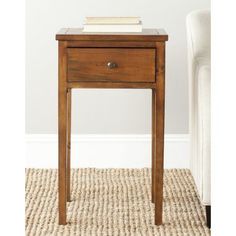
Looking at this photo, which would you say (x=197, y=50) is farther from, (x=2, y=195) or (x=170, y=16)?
(x=2, y=195)

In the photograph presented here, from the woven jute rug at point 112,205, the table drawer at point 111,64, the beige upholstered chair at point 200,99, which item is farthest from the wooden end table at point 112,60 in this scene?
the woven jute rug at point 112,205

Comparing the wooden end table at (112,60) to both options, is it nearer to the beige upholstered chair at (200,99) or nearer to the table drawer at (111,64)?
the table drawer at (111,64)

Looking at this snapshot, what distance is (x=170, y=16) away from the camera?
9.61ft

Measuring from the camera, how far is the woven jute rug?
6.96ft

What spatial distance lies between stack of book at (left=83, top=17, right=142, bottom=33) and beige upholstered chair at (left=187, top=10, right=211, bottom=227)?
275 mm

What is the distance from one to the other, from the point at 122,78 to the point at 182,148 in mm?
982

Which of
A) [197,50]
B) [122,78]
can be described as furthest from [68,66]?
[197,50]

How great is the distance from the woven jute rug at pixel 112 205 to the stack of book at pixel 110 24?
2.10 ft

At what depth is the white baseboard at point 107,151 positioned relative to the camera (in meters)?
2.98

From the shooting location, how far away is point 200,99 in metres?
2.10

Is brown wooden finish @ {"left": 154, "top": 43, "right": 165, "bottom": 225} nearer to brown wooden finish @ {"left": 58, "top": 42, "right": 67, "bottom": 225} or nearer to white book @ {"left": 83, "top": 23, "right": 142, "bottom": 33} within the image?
white book @ {"left": 83, "top": 23, "right": 142, "bottom": 33}

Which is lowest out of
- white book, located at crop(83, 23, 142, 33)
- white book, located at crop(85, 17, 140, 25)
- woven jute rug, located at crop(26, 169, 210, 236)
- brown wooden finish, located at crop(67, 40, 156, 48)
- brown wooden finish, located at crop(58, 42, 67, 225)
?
woven jute rug, located at crop(26, 169, 210, 236)

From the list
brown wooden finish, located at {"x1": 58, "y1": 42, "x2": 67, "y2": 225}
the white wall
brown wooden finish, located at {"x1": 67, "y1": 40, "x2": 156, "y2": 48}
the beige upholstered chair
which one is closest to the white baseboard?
the white wall

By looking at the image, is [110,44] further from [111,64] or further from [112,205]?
[112,205]
